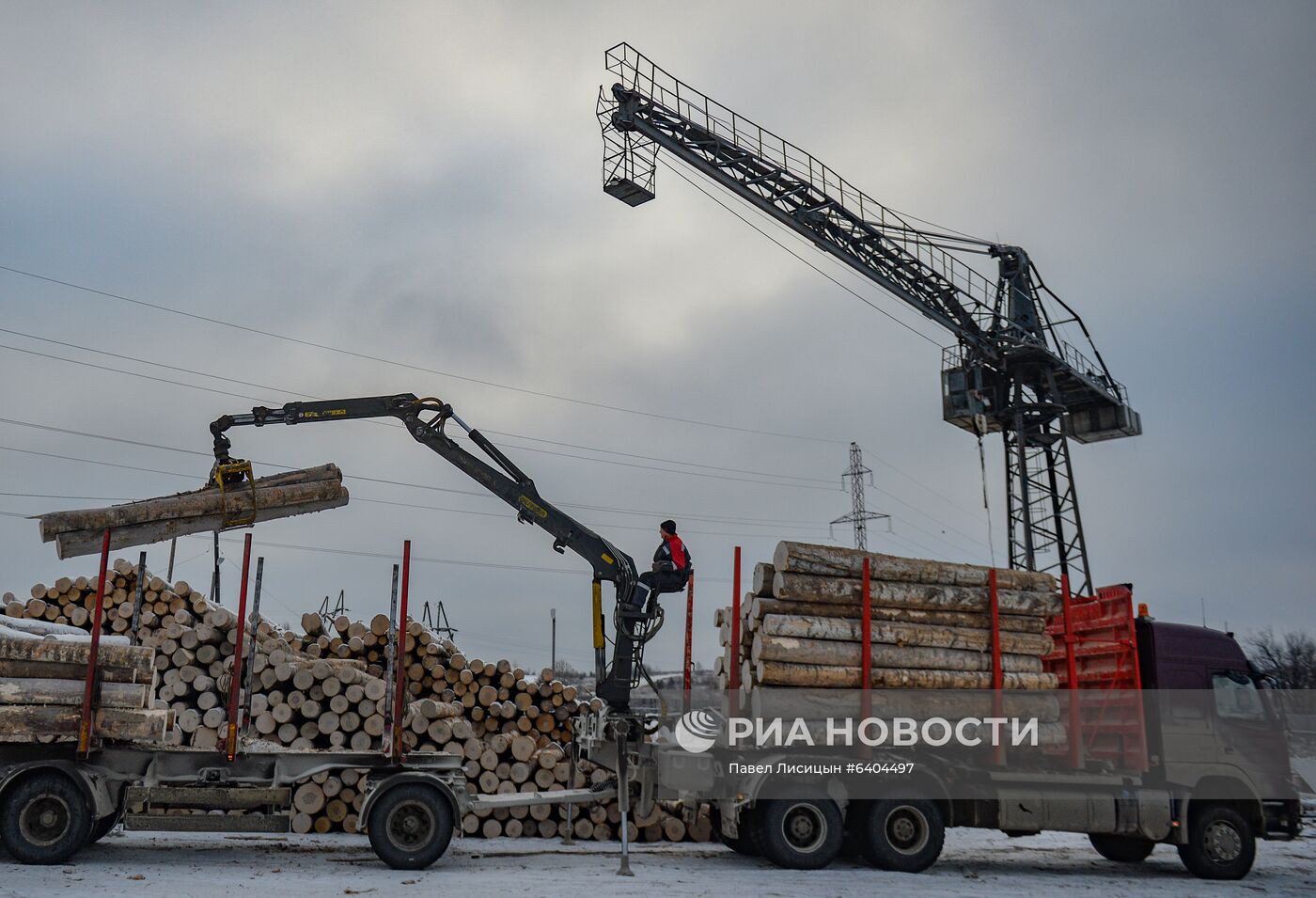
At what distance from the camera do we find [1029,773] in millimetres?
12391

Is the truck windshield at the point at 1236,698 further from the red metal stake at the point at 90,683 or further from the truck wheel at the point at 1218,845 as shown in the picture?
the red metal stake at the point at 90,683

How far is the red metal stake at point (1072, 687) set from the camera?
12.8m

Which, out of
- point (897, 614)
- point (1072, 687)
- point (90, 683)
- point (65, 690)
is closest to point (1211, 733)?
point (1072, 687)

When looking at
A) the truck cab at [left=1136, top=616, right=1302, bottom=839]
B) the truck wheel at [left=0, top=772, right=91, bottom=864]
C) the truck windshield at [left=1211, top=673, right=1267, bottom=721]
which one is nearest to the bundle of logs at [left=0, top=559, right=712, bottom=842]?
the truck wheel at [left=0, top=772, right=91, bottom=864]

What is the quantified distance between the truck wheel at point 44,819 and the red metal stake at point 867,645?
8.08m

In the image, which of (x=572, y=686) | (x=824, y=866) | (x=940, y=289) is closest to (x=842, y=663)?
(x=824, y=866)

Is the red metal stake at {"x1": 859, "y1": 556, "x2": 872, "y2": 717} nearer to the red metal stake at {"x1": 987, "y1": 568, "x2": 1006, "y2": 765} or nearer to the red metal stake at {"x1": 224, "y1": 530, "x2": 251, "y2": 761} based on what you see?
the red metal stake at {"x1": 987, "y1": 568, "x2": 1006, "y2": 765}

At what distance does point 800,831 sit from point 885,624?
2.52m

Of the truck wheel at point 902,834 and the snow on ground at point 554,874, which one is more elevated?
the truck wheel at point 902,834

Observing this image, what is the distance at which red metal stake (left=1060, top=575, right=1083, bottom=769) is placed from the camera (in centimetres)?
1276

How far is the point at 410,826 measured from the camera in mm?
11164

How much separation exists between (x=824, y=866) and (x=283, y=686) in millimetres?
7360

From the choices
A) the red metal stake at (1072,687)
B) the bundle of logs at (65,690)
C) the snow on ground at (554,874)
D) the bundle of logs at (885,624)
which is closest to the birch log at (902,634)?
the bundle of logs at (885,624)

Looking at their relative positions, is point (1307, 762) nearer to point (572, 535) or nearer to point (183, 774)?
point (572, 535)
